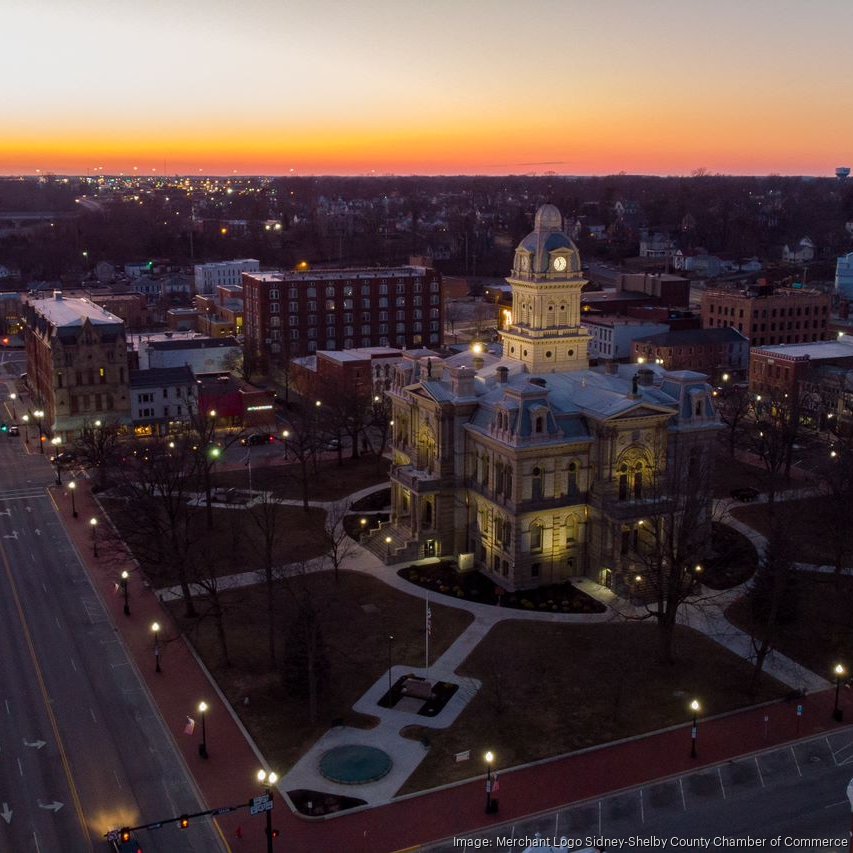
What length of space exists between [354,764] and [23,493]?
53188 millimetres

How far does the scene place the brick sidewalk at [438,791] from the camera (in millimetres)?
39438

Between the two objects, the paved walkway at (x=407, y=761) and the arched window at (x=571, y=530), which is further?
the arched window at (x=571, y=530)

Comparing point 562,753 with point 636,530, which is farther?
point 636,530

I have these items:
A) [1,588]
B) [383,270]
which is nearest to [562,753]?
[1,588]

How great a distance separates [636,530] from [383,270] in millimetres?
85143

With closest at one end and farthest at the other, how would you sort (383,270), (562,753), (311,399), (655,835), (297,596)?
(655,835) < (562,753) < (297,596) < (311,399) < (383,270)

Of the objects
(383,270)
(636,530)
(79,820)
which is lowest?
(79,820)

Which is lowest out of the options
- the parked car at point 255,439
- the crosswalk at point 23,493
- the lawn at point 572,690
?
the crosswalk at point 23,493

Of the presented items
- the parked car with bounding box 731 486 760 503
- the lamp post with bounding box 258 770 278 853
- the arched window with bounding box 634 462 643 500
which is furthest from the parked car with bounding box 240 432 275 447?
the lamp post with bounding box 258 770 278 853

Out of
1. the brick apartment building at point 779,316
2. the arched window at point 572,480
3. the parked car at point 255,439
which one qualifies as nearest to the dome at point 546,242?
the arched window at point 572,480

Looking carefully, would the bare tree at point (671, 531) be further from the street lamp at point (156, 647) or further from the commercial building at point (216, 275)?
the commercial building at point (216, 275)

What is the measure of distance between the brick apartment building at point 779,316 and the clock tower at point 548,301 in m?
64.2

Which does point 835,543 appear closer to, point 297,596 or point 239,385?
point 297,596

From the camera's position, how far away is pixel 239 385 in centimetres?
11106
